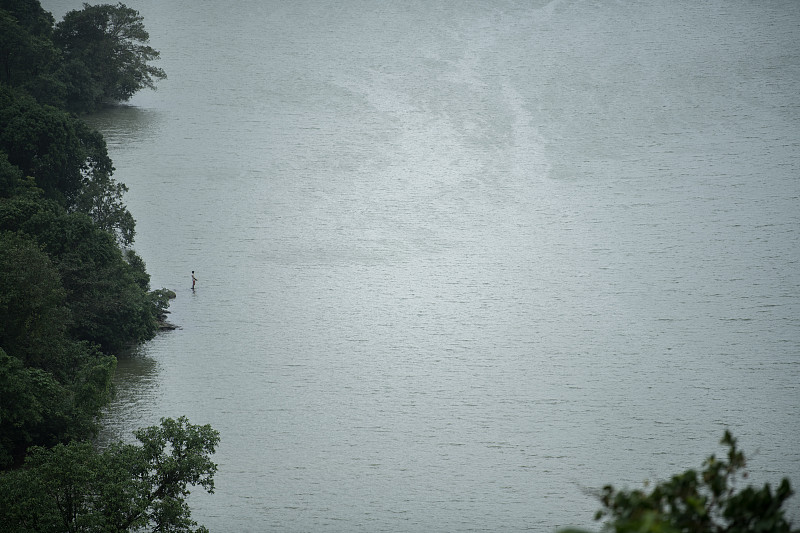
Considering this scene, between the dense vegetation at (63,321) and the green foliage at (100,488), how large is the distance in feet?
0.09

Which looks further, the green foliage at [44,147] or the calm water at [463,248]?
the green foliage at [44,147]

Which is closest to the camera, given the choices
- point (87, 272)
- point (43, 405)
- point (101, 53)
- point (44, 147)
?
point (43, 405)

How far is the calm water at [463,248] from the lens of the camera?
94.2ft

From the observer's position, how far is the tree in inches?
2128

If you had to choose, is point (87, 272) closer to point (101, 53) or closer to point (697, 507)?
point (697, 507)

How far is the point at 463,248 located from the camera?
1941 inches

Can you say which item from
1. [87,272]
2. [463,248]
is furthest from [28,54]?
[463,248]

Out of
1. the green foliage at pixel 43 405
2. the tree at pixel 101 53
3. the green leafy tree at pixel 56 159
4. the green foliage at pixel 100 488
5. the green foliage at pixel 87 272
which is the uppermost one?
the tree at pixel 101 53

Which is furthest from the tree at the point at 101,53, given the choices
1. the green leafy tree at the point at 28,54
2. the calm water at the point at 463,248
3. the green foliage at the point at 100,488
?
the green foliage at the point at 100,488

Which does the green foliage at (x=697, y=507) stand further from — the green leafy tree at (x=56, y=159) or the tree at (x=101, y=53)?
the tree at (x=101, y=53)

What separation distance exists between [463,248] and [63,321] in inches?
1065

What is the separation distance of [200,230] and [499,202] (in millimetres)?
18247

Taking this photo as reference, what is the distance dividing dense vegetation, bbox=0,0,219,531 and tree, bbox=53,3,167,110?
0.81 meters

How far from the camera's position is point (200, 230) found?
157ft
